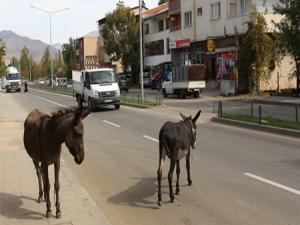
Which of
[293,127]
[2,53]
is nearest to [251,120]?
[293,127]

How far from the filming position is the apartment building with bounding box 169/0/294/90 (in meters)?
42.7

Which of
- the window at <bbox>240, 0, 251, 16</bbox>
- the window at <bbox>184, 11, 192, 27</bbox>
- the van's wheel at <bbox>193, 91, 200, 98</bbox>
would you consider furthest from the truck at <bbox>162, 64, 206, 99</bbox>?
the window at <bbox>184, 11, 192, 27</bbox>

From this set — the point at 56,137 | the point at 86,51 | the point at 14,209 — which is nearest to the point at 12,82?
the point at 86,51

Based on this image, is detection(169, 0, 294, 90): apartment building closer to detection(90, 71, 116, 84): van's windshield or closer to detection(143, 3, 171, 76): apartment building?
detection(143, 3, 171, 76): apartment building

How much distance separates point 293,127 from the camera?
55.0ft

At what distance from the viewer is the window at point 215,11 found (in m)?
47.6

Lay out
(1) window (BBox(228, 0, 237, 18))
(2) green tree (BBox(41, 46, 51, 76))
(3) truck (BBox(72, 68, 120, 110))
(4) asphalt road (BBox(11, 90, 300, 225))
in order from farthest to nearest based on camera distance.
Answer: (2) green tree (BBox(41, 46, 51, 76)), (1) window (BBox(228, 0, 237, 18)), (3) truck (BBox(72, 68, 120, 110)), (4) asphalt road (BBox(11, 90, 300, 225))

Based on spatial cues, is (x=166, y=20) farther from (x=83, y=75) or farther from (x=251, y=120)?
(x=251, y=120)

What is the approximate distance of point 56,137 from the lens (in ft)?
21.4

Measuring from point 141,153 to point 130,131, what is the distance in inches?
215

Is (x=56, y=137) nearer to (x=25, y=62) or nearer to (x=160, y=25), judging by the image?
(x=160, y=25)

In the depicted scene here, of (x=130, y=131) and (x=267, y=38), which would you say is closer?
(x=130, y=131)

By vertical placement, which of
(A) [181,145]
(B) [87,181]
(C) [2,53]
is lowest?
(B) [87,181]

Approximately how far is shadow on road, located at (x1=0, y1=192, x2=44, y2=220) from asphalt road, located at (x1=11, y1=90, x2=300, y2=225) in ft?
3.52
